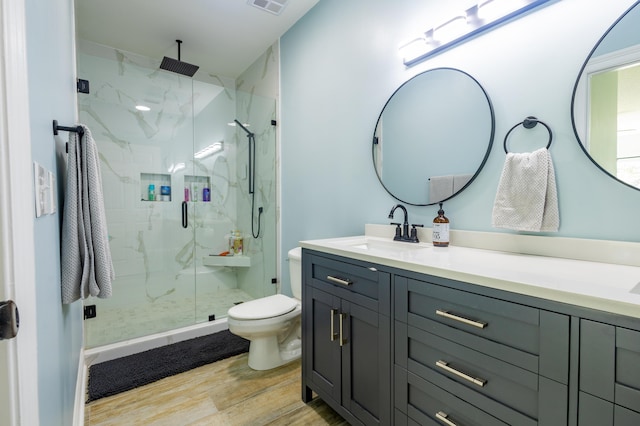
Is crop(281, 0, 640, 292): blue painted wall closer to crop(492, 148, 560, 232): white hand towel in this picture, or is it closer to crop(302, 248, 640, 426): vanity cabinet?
crop(492, 148, 560, 232): white hand towel

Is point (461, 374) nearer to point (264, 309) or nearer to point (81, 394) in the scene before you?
point (264, 309)

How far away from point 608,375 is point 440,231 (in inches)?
33.7

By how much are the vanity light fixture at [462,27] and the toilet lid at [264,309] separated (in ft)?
5.61

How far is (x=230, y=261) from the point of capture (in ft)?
11.2

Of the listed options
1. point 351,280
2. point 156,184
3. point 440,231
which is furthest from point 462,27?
point 156,184

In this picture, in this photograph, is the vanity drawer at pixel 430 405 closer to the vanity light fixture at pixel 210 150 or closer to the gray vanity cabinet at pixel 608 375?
the gray vanity cabinet at pixel 608 375

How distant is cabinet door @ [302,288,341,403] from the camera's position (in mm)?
1464

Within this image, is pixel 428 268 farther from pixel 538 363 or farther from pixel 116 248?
pixel 116 248

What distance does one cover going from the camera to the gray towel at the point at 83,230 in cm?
116

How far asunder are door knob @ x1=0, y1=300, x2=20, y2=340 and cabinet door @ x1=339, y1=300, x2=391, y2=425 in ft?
3.50

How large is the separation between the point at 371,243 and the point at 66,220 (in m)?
1.42

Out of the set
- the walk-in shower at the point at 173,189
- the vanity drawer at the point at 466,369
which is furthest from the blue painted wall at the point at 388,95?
the vanity drawer at the point at 466,369

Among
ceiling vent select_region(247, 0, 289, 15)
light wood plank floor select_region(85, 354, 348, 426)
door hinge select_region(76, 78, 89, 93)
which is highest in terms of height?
ceiling vent select_region(247, 0, 289, 15)

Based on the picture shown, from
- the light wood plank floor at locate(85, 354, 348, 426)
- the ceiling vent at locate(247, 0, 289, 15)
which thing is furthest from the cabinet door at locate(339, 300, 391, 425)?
the ceiling vent at locate(247, 0, 289, 15)
